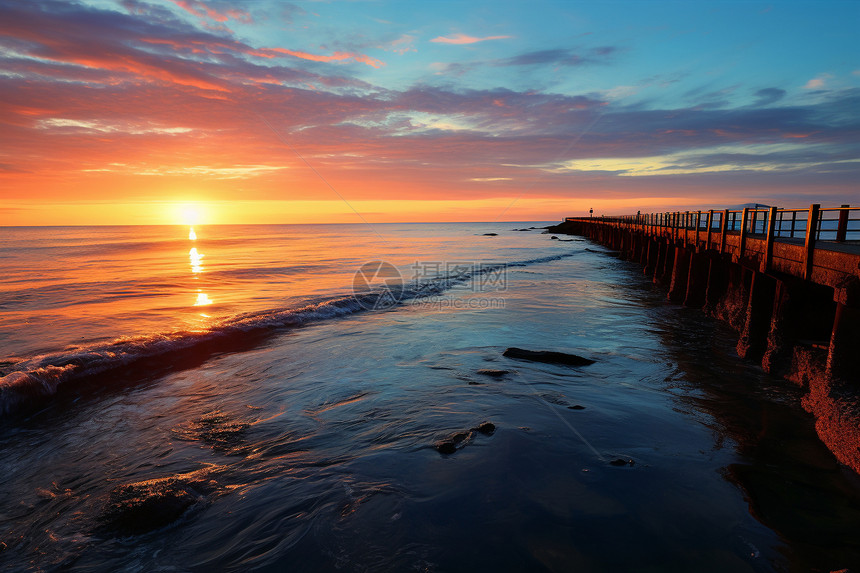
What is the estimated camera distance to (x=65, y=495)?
213 inches

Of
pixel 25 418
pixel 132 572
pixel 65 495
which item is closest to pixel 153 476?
pixel 65 495

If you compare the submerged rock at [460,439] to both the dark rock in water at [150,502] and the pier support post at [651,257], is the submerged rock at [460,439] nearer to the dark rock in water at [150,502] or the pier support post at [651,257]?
the dark rock in water at [150,502]

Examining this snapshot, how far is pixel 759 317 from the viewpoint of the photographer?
10312 mm

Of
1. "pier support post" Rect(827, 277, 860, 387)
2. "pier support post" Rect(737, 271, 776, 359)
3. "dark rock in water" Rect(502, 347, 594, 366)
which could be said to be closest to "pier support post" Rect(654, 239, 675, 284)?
"pier support post" Rect(737, 271, 776, 359)

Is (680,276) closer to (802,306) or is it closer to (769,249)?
(769,249)

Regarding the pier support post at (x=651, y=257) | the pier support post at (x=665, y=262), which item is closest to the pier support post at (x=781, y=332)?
the pier support post at (x=665, y=262)

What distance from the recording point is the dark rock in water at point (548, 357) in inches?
408

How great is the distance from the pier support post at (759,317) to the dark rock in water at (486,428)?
→ 733cm

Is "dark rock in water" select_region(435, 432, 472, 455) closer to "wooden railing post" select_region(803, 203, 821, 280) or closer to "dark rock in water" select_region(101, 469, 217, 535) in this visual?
"dark rock in water" select_region(101, 469, 217, 535)

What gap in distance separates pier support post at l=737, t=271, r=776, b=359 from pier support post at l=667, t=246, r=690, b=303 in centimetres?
845

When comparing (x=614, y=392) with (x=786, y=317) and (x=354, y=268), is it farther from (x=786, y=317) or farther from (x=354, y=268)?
(x=354, y=268)

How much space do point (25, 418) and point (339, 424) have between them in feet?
19.5

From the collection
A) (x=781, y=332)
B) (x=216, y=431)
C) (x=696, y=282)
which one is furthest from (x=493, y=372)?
(x=696, y=282)

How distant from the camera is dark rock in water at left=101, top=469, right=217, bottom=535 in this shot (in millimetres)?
4801
